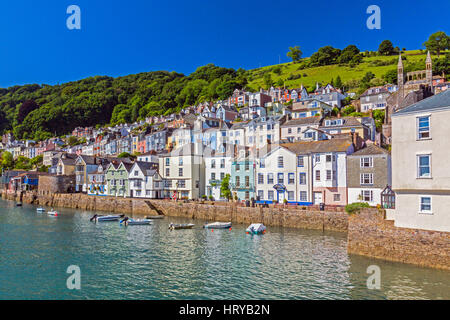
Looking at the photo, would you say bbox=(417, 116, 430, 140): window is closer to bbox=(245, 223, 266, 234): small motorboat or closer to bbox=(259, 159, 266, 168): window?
bbox=(245, 223, 266, 234): small motorboat

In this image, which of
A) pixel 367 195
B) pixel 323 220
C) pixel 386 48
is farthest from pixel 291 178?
pixel 386 48

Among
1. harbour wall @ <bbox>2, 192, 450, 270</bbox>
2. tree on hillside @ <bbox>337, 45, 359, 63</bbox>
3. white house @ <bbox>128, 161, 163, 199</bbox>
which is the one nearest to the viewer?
harbour wall @ <bbox>2, 192, 450, 270</bbox>

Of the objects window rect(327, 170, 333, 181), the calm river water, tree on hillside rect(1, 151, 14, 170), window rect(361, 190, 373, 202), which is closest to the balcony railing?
window rect(327, 170, 333, 181)

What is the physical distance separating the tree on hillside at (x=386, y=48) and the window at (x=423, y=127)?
167922mm

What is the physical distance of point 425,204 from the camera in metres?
22.3

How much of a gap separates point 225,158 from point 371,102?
53730 millimetres

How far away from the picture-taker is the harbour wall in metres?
22.0

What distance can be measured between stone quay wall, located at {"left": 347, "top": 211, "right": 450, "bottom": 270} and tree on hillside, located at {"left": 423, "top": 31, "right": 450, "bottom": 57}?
153m

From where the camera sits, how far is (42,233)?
3991cm

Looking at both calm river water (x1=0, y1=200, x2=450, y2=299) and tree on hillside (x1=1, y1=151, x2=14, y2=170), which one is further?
tree on hillside (x1=1, y1=151, x2=14, y2=170)

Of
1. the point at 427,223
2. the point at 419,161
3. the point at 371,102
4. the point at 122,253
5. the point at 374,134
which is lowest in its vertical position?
the point at 122,253

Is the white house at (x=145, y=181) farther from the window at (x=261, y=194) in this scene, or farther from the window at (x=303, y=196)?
the window at (x=303, y=196)

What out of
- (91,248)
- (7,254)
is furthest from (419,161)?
(7,254)
